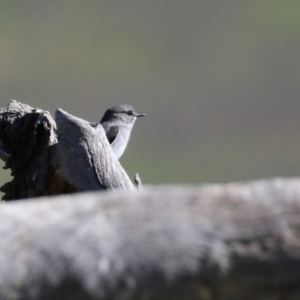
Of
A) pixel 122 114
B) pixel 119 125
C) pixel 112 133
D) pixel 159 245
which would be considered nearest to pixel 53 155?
pixel 159 245

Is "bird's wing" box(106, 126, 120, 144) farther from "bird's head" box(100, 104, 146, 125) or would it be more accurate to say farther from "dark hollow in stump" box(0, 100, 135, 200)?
"dark hollow in stump" box(0, 100, 135, 200)

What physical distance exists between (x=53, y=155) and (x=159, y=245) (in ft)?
12.4

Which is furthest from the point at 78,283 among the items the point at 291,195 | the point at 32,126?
the point at 32,126

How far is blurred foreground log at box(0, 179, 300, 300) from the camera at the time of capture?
198 centimetres

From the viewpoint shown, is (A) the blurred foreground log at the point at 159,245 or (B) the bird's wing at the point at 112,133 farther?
(B) the bird's wing at the point at 112,133

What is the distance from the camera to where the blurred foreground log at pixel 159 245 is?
1.98m

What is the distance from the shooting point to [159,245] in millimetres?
2033

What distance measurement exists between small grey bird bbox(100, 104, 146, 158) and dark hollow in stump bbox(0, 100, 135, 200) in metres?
6.29

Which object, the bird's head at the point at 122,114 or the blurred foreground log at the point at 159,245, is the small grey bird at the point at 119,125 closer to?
the bird's head at the point at 122,114

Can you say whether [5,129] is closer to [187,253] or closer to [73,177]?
[73,177]

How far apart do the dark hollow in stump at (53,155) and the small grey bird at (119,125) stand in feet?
20.6

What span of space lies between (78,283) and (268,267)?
549mm

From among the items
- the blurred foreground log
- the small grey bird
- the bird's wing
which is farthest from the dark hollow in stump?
the bird's wing

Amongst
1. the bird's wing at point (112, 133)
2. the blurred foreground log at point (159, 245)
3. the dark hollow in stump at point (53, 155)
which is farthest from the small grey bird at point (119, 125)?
the blurred foreground log at point (159, 245)
